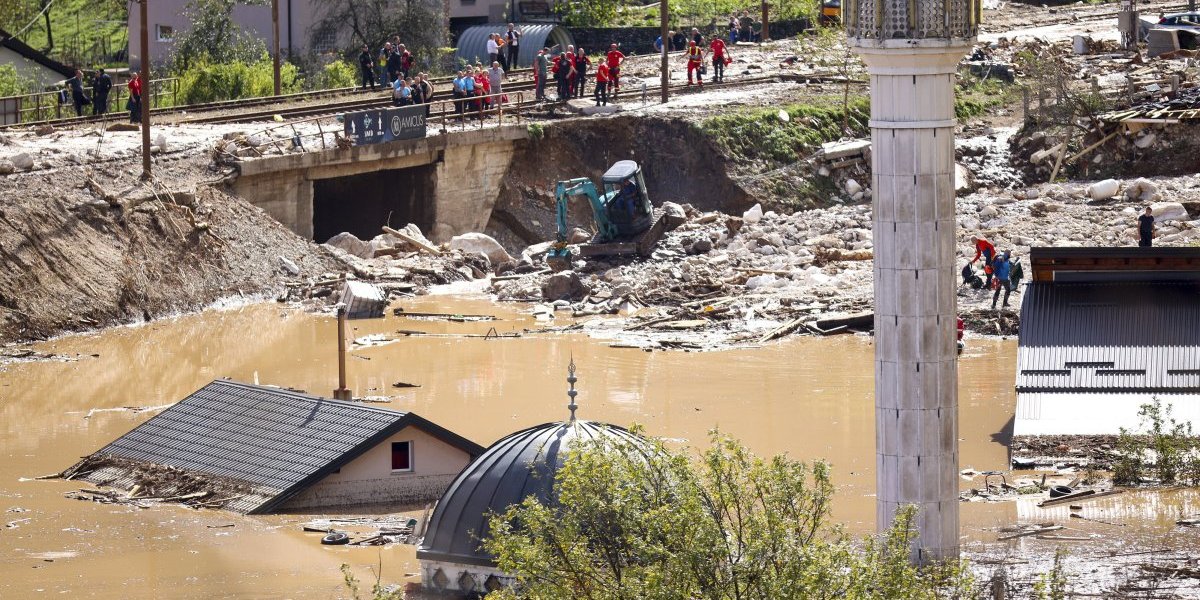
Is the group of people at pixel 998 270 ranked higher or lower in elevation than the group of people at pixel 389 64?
lower

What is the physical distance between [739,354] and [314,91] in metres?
21.1

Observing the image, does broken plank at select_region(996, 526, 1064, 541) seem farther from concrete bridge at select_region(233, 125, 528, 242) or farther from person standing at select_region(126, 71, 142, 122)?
person standing at select_region(126, 71, 142, 122)

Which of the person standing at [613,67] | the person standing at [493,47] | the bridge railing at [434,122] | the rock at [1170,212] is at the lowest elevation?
the rock at [1170,212]

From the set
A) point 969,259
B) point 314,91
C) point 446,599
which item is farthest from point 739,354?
point 314,91

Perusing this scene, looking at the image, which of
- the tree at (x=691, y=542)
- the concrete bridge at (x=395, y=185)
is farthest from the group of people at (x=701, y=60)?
the tree at (x=691, y=542)

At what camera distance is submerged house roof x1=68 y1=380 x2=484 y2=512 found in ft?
82.7

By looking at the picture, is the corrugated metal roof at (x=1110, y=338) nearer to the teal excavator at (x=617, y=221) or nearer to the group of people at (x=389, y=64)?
the teal excavator at (x=617, y=221)

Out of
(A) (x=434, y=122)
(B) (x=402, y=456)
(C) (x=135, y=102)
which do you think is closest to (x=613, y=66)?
(A) (x=434, y=122)

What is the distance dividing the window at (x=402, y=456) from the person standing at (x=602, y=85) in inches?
1053

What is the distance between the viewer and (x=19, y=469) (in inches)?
1107

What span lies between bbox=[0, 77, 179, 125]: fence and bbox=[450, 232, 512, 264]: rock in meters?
8.60

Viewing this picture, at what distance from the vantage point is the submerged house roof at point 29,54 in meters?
58.9

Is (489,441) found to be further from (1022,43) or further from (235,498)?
(1022,43)

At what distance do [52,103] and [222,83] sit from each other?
4.50 m
